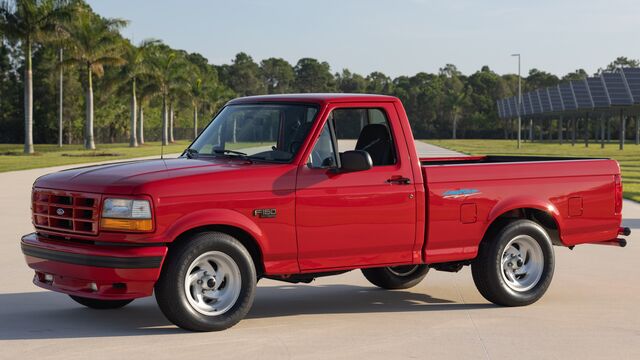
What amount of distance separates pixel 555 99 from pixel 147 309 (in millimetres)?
105065

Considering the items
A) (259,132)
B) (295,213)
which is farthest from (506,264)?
(259,132)

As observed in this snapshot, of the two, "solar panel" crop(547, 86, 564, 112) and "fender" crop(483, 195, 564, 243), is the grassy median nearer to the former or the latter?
"fender" crop(483, 195, 564, 243)

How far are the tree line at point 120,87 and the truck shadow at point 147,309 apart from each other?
30.0 m

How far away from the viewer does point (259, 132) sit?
8539 millimetres

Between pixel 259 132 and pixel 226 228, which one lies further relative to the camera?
pixel 259 132

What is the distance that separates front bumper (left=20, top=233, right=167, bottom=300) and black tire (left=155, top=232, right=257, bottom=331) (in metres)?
0.12

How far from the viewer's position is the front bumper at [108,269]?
23.8 ft

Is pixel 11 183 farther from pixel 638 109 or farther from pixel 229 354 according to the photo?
pixel 638 109

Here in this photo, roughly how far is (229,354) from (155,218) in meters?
1.17

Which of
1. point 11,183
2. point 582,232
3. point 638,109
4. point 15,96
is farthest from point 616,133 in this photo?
point 582,232

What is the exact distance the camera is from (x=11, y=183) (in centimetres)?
2861

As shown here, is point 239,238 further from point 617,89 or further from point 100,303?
point 617,89

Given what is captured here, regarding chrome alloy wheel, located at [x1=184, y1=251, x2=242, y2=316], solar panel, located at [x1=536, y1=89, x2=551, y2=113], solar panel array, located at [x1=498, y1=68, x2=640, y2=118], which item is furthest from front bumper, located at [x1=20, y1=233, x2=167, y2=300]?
solar panel, located at [x1=536, y1=89, x2=551, y2=113]

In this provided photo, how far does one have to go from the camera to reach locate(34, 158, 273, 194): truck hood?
7418 millimetres
